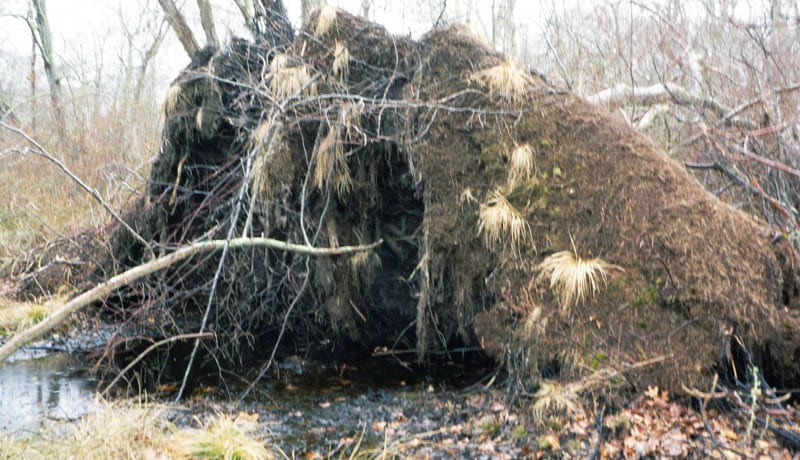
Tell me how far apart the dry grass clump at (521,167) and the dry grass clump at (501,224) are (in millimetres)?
191

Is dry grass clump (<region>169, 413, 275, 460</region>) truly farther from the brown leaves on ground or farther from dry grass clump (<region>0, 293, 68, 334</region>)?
dry grass clump (<region>0, 293, 68, 334</region>)

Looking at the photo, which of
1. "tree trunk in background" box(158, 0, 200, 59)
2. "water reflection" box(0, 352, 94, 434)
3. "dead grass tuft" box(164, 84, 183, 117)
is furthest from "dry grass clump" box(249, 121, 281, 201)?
"tree trunk in background" box(158, 0, 200, 59)

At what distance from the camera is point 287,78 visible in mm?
6434

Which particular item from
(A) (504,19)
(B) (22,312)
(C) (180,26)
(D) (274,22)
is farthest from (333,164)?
(A) (504,19)

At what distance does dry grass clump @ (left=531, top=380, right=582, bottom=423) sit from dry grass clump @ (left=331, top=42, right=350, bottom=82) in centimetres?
381

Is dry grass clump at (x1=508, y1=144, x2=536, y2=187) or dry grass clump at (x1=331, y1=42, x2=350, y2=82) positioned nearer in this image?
dry grass clump at (x1=508, y1=144, x2=536, y2=187)

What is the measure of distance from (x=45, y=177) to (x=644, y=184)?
11897 mm

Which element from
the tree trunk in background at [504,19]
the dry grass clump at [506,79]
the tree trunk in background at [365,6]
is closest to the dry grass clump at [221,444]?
the dry grass clump at [506,79]

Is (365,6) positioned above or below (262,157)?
above

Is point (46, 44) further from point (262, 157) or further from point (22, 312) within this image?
point (262, 157)

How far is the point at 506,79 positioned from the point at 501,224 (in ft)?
4.74

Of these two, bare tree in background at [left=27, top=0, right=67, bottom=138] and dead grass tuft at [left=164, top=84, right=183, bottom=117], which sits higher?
bare tree in background at [left=27, top=0, right=67, bottom=138]

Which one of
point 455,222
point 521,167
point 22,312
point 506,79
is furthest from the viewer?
point 22,312

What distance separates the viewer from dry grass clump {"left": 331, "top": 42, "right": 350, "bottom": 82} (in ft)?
21.4
